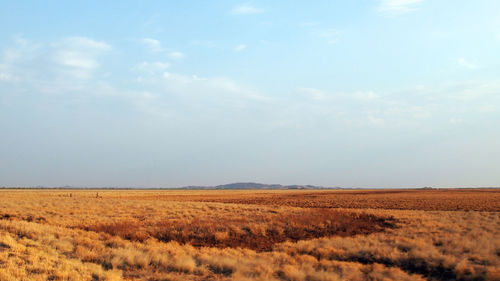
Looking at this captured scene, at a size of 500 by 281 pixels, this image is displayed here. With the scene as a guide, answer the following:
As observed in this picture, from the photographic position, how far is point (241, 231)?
1931 centimetres

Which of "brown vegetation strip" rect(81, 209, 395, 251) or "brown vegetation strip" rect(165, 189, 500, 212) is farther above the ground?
"brown vegetation strip" rect(81, 209, 395, 251)

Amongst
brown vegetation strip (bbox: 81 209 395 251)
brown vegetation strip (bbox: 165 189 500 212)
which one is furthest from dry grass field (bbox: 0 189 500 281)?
brown vegetation strip (bbox: 165 189 500 212)

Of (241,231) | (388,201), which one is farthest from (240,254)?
(388,201)

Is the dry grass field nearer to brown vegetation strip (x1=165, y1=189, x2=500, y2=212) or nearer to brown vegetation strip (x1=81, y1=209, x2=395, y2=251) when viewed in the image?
brown vegetation strip (x1=81, y1=209, x2=395, y2=251)

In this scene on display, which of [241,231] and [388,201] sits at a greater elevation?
[241,231]

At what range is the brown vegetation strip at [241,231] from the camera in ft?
56.6

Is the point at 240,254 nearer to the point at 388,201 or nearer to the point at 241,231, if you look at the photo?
the point at 241,231

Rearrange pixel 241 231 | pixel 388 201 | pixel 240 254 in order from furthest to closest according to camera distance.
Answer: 1. pixel 388 201
2. pixel 241 231
3. pixel 240 254

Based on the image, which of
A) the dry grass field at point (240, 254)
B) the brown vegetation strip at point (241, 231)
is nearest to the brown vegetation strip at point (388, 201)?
the brown vegetation strip at point (241, 231)

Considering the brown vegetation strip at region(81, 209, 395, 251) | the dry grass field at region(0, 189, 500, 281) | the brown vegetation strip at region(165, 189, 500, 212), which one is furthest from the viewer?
the brown vegetation strip at region(165, 189, 500, 212)

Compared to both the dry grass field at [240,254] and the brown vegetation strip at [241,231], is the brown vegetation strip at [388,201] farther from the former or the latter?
the dry grass field at [240,254]

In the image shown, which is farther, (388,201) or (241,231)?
(388,201)

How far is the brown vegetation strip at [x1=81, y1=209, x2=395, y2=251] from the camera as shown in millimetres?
17250

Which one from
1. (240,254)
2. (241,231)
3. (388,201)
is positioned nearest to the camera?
(240,254)
